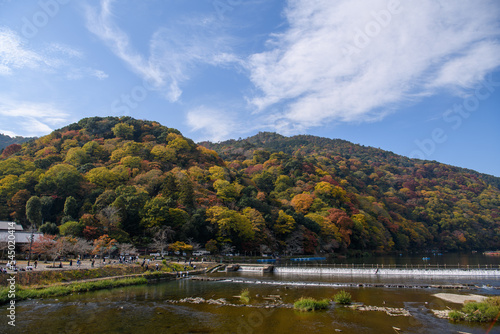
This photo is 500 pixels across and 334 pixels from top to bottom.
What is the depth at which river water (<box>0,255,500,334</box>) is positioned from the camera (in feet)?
51.3

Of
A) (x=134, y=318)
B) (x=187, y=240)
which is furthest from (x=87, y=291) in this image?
(x=187, y=240)

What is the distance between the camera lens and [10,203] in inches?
1977

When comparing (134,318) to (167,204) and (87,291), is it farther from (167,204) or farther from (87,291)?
(167,204)

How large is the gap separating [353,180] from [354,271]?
92.4 metres

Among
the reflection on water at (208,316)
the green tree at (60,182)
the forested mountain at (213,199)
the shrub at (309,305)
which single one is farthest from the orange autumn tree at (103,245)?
the shrub at (309,305)

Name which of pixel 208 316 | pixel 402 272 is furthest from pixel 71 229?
pixel 402 272

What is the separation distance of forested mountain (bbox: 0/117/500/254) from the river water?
23.4m

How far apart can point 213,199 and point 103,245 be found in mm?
27488

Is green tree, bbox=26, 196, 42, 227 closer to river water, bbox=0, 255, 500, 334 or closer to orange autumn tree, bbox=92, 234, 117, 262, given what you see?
orange autumn tree, bbox=92, 234, 117, 262

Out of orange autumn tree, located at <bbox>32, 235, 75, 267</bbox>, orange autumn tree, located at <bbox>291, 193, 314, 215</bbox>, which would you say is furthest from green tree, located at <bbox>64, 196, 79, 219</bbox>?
orange autumn tree, located at <bbox>291, 193, 314, 215</bbox>

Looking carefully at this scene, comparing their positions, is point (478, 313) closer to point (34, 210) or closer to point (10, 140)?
point (34, 210)

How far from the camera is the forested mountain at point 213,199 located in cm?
5094

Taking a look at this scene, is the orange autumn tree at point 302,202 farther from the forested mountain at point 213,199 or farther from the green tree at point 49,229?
the green tree at point 49,229

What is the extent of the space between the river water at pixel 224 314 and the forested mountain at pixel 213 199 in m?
23.4
